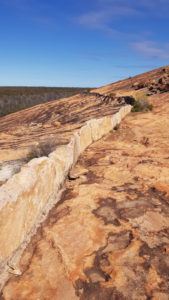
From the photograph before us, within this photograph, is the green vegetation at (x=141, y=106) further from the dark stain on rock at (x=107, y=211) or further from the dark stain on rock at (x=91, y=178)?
the dark stain on rock at (x=107, y=211)

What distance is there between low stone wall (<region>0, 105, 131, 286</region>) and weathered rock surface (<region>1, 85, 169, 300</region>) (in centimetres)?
14

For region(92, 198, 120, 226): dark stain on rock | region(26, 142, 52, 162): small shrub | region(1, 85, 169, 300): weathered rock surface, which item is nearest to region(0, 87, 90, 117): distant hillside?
region(26, 142, 52, 162): small shrub

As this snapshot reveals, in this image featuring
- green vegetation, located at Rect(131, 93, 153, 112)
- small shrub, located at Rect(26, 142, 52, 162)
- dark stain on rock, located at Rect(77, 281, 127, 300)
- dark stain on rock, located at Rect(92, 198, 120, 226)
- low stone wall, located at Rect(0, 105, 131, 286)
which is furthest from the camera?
green vegetation, located at Rect(131, 93, 153, 112)

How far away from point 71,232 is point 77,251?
37 cm

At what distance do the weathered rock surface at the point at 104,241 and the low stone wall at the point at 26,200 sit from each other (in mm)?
139

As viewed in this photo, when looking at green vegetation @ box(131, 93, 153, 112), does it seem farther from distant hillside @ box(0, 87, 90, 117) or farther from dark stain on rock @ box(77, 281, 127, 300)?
distant hillside @ box(0, 87, 90, 117)

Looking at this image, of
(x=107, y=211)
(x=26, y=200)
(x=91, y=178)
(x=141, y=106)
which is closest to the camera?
(x=26, y=200)

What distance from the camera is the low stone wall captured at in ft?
8.22

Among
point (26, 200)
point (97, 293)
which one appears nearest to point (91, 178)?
point (26, 200)

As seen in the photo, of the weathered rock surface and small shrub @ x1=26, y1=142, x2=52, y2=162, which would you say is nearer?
the weathered rock surface

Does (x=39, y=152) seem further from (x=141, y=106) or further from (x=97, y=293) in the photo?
(x=141, y=106)

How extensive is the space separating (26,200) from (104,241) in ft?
3.75

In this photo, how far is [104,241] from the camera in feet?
9.97

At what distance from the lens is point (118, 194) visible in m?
4.20
